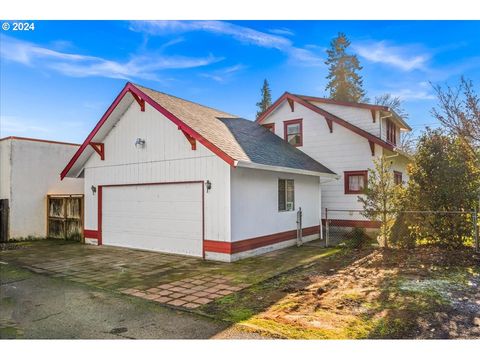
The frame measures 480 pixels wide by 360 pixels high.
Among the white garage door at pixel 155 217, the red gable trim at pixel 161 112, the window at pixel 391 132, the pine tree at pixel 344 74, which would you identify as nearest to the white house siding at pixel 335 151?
the window at pixel 391 132

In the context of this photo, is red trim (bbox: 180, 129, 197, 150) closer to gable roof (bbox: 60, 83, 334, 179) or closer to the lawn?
gable roof (bbox: 60, 83, 334, 179)

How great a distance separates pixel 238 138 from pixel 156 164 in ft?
9.16

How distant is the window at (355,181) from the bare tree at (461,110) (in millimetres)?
3284

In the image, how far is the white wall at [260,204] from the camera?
9068 millimetres

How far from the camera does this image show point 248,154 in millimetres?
9766

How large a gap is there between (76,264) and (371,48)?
28.7ft

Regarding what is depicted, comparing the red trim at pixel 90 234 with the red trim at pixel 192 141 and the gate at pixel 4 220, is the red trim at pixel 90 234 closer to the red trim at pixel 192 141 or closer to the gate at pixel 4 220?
the gate at pixel 4 220

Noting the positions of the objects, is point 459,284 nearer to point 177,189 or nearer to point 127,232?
point 177,189

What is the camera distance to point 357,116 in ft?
47.7

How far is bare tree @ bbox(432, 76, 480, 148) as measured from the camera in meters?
10.6

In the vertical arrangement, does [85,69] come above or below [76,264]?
above

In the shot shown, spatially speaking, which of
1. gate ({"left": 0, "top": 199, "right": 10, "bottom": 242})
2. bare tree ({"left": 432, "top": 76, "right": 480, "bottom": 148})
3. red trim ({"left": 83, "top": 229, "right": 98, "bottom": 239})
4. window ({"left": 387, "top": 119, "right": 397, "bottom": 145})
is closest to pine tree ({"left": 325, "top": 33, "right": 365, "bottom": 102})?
window ({"left": 387, "top": 119, "right": 397, "bottom": 145})
